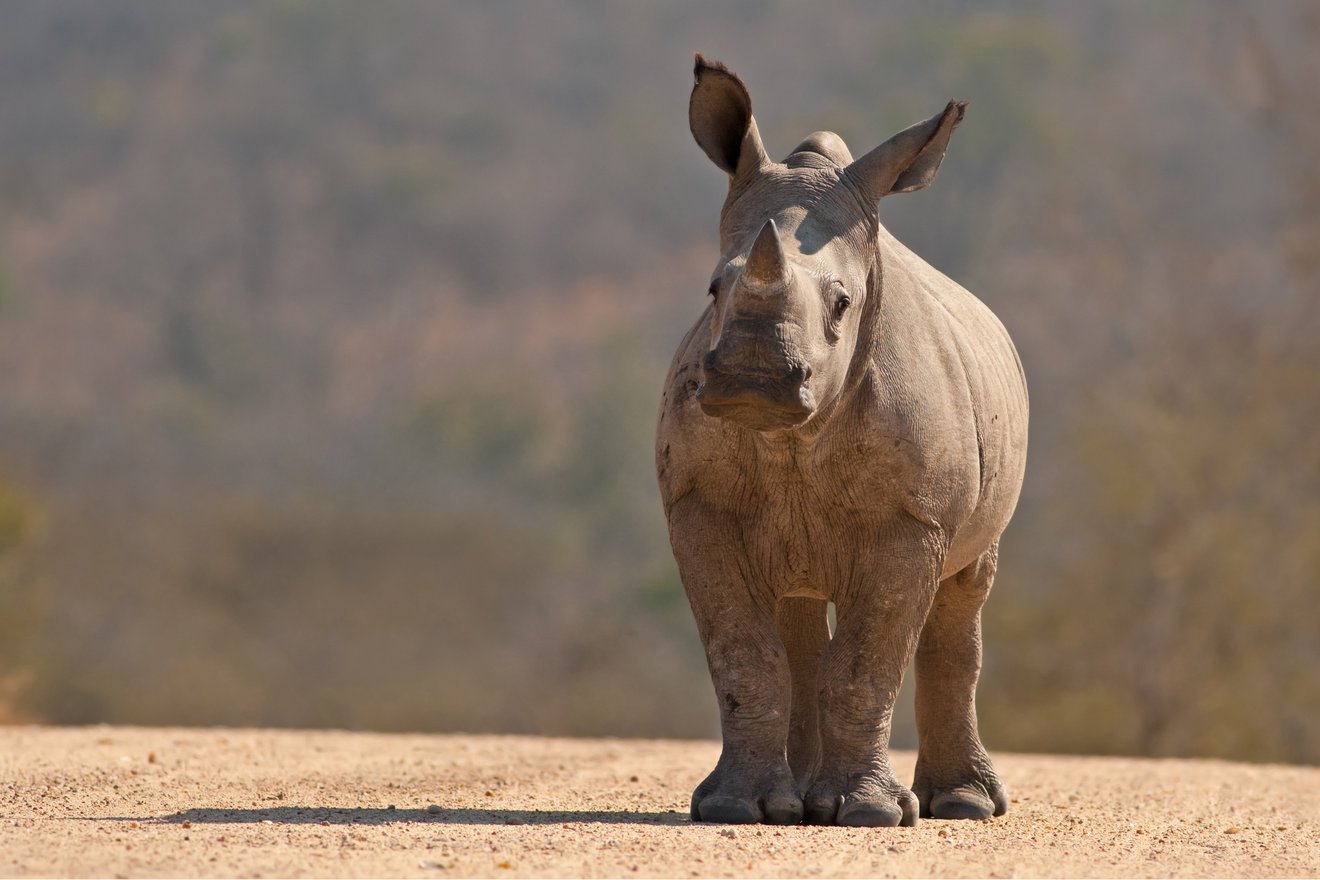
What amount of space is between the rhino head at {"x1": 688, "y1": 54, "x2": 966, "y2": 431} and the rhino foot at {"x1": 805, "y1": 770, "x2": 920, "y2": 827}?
5.16 feet

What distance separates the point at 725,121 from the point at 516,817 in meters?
3.02

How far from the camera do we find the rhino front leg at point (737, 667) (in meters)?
8.13

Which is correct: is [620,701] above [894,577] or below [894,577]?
below

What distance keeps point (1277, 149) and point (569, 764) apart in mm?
23643

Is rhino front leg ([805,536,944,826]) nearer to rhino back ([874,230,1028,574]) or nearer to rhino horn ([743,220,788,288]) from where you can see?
rhino back ([874,230,1028,574])

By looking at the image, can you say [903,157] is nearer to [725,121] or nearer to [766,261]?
[725,121]

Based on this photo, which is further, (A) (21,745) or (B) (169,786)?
(A) (21,745)

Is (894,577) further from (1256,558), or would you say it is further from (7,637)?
(7,637)

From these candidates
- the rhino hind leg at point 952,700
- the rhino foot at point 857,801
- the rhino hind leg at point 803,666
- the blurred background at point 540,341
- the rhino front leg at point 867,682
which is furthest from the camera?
the blurred background at point 540,341

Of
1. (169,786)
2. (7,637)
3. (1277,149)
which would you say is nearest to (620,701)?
(7,637)

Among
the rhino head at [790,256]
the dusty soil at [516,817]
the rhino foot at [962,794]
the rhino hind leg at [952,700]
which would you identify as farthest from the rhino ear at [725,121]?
the rhino foot at [962,794]

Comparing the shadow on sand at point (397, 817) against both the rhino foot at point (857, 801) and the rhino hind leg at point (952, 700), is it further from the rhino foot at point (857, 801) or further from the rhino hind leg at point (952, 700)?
the rhino hind leg at point (952, 700)

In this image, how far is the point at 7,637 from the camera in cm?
2642

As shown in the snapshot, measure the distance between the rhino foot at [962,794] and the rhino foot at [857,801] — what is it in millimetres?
1194
